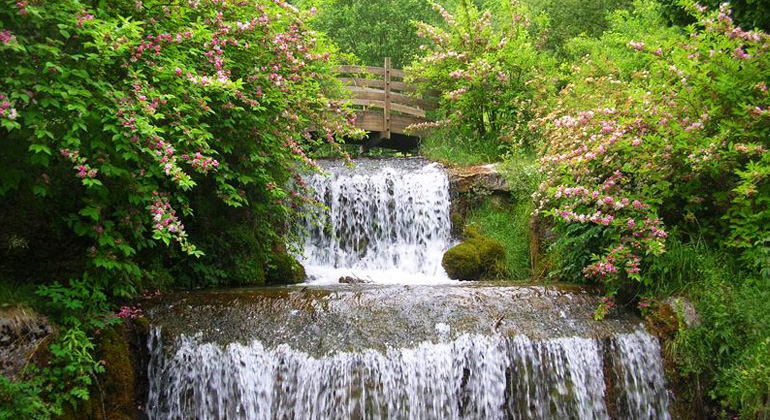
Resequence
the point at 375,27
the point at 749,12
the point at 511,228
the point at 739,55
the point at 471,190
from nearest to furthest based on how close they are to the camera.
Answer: the point at 739,55
the point at 749,12
the point at 511,228
the point at 471,190
the point at 375,27

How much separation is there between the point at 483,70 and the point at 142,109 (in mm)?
8247

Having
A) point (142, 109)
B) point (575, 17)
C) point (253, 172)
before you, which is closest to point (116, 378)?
point (142, 109)

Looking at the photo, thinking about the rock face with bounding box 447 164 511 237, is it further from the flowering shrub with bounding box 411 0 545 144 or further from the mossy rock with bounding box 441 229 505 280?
the flowering shrub with bounding box 411 0 545 144

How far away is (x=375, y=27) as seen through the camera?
17.6 meters

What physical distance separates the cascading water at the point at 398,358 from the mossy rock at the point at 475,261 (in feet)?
6.92

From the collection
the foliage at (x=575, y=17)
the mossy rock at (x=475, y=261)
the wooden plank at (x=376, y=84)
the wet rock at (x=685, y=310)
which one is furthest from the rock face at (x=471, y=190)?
the foliage at (x=575, y=17)

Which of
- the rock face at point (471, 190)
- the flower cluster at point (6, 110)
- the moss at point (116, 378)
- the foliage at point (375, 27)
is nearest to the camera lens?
the flower cluster at point (6, 110)

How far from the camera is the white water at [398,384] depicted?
4762 mm

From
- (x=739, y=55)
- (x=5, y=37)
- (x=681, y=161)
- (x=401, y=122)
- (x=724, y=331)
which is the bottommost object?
(x=724, y=331)

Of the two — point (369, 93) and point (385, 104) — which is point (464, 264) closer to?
point (385, 104)

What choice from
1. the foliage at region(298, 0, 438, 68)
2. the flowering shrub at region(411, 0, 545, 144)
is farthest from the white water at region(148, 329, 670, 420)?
the foliage at region(298, 0, 438, 68)

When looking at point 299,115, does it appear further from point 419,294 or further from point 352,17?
point 352,17

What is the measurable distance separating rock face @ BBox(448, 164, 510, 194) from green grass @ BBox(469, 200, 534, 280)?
28 cm

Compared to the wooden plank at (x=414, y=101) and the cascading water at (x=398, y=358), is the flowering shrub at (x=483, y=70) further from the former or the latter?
the cascading water at (x=398, y=358)
